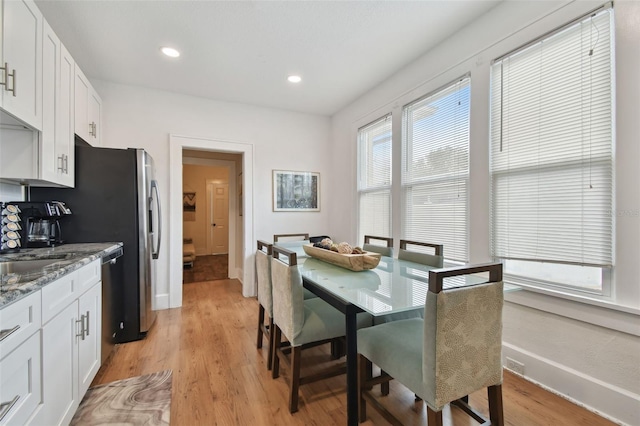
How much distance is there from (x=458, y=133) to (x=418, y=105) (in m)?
0.63

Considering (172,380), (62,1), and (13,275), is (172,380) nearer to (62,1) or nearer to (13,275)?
(13,275)

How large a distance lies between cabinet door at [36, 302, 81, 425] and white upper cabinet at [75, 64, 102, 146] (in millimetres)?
1834

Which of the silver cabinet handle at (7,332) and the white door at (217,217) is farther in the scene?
the white door at (217,217)

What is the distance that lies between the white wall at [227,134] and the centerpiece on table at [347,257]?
6.60 ft

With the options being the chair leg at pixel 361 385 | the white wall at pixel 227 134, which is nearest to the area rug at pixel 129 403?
the chair leg at pixel 361 385

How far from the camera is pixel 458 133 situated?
8.12ft

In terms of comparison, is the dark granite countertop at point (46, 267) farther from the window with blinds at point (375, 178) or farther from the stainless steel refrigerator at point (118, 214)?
the window with blinds at point (375, 178)

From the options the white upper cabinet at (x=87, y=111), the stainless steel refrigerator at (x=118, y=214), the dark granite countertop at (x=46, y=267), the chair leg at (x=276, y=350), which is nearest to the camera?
the dark granite countertop at (x=46, y=267)

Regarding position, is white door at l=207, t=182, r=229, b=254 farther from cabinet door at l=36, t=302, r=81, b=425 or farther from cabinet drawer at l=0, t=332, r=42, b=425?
cabinet drawer at l=0, t=332, r=42, b=425

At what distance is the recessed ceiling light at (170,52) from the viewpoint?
2637mm

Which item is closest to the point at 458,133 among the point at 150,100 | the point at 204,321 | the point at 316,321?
the point at 316,321

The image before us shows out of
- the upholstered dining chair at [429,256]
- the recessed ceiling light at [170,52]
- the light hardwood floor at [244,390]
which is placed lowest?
the light hardwood floor at [244,390]

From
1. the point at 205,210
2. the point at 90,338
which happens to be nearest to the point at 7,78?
the point at 90,338

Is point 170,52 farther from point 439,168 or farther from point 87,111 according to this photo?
point 439,168
